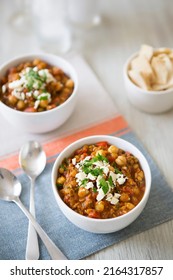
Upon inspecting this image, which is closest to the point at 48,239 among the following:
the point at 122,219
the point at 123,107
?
the point at 122,219

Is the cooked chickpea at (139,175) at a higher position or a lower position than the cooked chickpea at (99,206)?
lower

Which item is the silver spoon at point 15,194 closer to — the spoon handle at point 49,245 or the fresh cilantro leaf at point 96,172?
the spoon handle at point 49,245

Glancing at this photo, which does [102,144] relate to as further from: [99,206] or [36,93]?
[36,93]

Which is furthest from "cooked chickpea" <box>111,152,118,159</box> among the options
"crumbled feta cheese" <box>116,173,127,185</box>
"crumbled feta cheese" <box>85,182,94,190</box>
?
"crumbled feta cheese" <box>85,182,94,190</box>

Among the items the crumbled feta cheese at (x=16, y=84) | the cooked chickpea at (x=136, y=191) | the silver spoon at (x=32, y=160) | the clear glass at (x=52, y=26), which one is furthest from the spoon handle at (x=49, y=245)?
the clear glass at (x=52, y=26)

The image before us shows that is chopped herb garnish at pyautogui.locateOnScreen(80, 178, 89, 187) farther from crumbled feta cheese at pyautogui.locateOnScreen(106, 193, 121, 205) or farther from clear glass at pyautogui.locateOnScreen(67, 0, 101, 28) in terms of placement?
clear glass at pyautogui.locateOnScreen(67, 0, 101, 28)
